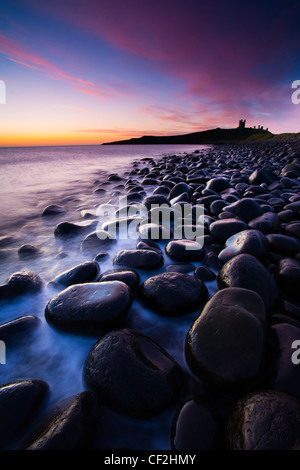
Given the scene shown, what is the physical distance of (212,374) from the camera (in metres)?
1.04

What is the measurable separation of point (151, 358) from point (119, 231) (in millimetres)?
2027

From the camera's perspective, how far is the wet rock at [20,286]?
5.95ft

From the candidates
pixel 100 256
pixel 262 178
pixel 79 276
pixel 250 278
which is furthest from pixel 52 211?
pixel 262 178

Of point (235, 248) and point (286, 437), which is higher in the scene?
point (235, 248)

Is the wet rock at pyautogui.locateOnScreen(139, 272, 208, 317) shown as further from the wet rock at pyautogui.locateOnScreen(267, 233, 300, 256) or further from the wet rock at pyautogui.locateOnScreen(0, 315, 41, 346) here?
the wet rock at pyautogui.locateOnScreen(267, 233, 300, 256)

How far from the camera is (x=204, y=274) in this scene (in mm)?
1898

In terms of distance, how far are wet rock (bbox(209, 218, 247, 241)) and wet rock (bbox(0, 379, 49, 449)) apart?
2107mm

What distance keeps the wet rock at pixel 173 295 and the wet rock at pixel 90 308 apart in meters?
0.18

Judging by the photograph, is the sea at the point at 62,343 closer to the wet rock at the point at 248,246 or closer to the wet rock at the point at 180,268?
the wet rock at the point at 180,268

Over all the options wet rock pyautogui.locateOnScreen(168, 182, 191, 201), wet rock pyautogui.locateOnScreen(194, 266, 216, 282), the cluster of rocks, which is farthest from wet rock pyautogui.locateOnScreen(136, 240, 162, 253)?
wet rock pyautogui.locateOnScreen(168, 182, 191, 201)

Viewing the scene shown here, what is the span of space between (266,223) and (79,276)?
2.20 meters

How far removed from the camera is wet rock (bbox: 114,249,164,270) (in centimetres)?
204
